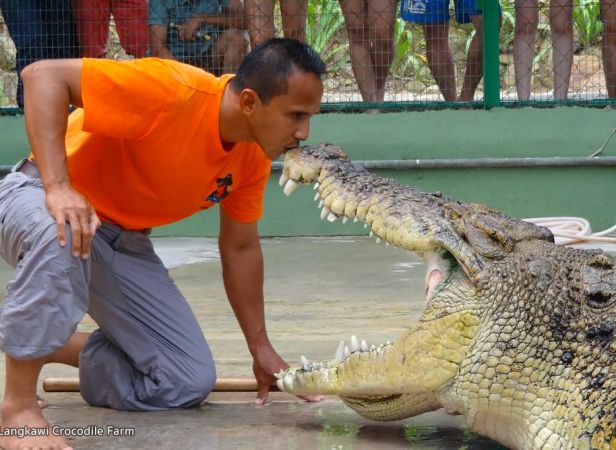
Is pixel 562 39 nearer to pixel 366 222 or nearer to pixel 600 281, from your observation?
pixel 366 222

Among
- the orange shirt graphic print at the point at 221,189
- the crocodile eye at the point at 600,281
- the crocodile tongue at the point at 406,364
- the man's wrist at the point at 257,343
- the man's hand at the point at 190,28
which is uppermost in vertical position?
the man's hand at the point at 190,28

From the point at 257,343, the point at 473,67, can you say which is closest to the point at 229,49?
the point at 473,67

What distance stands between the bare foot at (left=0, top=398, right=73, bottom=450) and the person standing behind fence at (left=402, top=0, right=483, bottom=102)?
4.17m

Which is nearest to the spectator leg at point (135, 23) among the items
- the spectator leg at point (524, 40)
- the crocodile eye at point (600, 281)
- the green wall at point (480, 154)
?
the green wall at point (480, 154)

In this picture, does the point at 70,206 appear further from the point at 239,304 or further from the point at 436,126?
the point at 436,126

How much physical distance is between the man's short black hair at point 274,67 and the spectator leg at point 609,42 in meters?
3.68

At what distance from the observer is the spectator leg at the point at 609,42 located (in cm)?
603

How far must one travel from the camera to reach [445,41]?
6.29 metres

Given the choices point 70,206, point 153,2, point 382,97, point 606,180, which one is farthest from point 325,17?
point 70,206

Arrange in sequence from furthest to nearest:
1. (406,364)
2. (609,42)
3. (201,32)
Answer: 1. (201,32)
2. (609,42)
3. (406,364)

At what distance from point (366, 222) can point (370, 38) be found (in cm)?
372

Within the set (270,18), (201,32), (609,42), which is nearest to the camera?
(609,42)

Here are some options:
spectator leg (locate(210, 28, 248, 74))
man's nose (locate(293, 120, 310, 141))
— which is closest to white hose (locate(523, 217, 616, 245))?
spectator leg (locate(210, 28, 248, 74))

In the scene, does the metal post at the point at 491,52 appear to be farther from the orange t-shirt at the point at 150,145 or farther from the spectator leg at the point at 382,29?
the orange t-shirt at the point at 150,145
